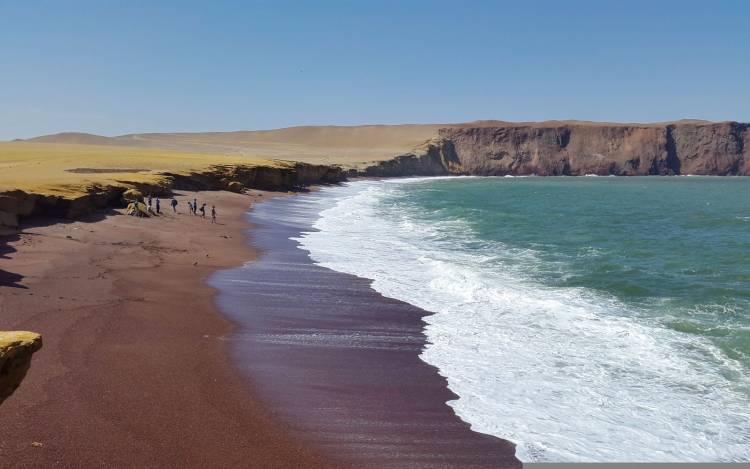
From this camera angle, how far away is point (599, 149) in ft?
557

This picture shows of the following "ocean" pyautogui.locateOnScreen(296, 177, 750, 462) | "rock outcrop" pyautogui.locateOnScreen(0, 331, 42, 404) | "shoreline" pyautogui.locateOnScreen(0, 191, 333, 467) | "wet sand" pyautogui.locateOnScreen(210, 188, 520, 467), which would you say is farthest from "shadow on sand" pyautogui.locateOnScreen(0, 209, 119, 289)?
"rock outcrop" pyautogui.locateOnScreen(0, 331, 42, 404)

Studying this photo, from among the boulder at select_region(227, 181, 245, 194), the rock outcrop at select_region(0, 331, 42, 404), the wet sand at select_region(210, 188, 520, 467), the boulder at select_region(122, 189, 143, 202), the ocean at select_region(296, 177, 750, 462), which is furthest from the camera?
the boulder at select_region(227, 181, 245, 194)

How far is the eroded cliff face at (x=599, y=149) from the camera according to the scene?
537 feet

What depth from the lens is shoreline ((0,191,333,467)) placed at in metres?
7.43

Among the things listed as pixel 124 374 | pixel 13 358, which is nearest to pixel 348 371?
pixel 124 374

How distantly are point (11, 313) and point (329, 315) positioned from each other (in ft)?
21.0

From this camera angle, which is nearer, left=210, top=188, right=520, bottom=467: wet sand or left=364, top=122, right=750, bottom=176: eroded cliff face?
left=210, top=188, right=520, bottom=467: wet sand

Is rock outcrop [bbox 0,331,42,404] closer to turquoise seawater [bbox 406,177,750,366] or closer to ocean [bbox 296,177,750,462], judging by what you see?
ocean [bbox 296,177,750,462]

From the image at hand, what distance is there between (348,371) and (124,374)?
3.57 meters

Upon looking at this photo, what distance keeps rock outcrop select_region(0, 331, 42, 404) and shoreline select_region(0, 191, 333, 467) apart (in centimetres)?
226

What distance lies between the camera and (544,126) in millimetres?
175500

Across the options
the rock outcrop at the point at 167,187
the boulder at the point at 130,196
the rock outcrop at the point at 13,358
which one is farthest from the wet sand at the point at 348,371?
the boulder at the point at 130,196

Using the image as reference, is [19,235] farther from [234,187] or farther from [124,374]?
[234,187]

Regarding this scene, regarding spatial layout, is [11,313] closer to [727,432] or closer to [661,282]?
[727,432]
